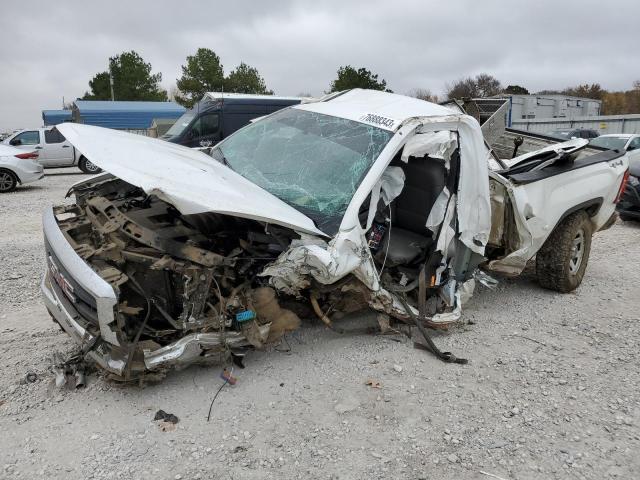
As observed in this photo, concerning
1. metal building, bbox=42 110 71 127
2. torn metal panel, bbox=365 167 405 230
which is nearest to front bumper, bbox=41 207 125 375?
torn metal panel, bbox=365 167 405 230

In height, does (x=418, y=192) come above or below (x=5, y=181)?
above

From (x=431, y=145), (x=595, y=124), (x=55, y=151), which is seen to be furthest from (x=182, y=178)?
(x=595, y=124)

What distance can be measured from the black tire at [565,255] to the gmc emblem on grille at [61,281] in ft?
13.8

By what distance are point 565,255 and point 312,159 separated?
2.81 meters

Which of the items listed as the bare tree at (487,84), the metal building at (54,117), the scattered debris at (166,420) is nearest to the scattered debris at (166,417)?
the scattered debris at (166,420)

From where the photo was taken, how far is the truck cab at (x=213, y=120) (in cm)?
1217

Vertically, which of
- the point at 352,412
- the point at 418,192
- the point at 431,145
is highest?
the point at 431,145

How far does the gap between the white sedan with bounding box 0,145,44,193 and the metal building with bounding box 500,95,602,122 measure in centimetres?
2591

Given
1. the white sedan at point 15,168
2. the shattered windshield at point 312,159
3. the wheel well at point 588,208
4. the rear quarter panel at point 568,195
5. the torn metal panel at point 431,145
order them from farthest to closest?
the white sedan at point 15,168, the wheel well at point 588,208, the rear quarter panel at point 568,195, the torn metal panel at point 431,145, the shattered windshield at point 312,159

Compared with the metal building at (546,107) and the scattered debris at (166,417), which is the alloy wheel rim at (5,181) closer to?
the scattered debris at (166,417)

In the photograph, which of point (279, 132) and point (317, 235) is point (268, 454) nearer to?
point (317, 235)

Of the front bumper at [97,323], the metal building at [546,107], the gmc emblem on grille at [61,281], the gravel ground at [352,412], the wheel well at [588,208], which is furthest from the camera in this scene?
the metal building at [546,107]

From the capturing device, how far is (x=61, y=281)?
9.73ft

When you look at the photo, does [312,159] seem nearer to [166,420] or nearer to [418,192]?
[418,192]
